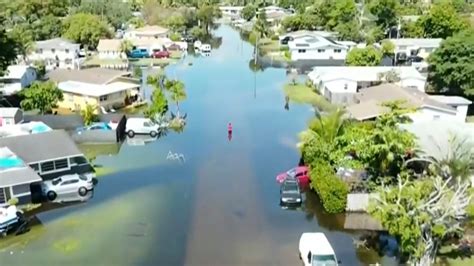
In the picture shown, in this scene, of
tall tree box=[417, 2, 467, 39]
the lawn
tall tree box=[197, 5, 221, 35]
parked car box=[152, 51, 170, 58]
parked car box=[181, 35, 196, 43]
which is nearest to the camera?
the lawn

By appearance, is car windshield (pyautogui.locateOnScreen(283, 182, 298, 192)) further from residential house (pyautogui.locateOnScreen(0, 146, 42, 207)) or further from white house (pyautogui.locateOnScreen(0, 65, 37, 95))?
white house (pyautogui.locateOnScreen(0, 65, 37, 95))

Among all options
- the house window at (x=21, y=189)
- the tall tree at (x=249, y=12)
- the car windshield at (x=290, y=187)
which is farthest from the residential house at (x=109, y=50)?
the tall tree at (x=249, y=12)

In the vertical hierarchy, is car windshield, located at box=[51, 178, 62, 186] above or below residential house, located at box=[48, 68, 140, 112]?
below

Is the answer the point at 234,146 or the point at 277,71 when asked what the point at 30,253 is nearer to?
the point at 234,146

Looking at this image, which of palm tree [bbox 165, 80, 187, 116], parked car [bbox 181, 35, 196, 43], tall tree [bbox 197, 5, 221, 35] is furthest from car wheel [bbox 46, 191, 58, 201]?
tall tree [bbox 197, 5, 221, 35]

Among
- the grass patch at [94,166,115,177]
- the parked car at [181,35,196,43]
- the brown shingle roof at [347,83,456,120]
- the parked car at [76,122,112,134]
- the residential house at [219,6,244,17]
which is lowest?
the grass patch at [94,166,115,177]

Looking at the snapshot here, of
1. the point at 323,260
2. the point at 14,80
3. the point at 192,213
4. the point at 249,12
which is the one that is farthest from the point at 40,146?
the point at 249,12

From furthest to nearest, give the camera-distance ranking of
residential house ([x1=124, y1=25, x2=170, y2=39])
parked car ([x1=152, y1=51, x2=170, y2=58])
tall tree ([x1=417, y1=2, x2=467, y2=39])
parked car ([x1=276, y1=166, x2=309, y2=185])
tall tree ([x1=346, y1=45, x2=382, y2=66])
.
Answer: residential house ([x1=124, y1=25, x2=170, y2=39])
parked car ([x1=152, y1=51, x2=170, y2=58])
tall tree ([x1=417, y1=2, x2=467, y2=39])
tall tree ([x1=346, y1=45, x2=382, y2=66])
parked car ([x1=276, y1=166, x2=309, y2=185])
